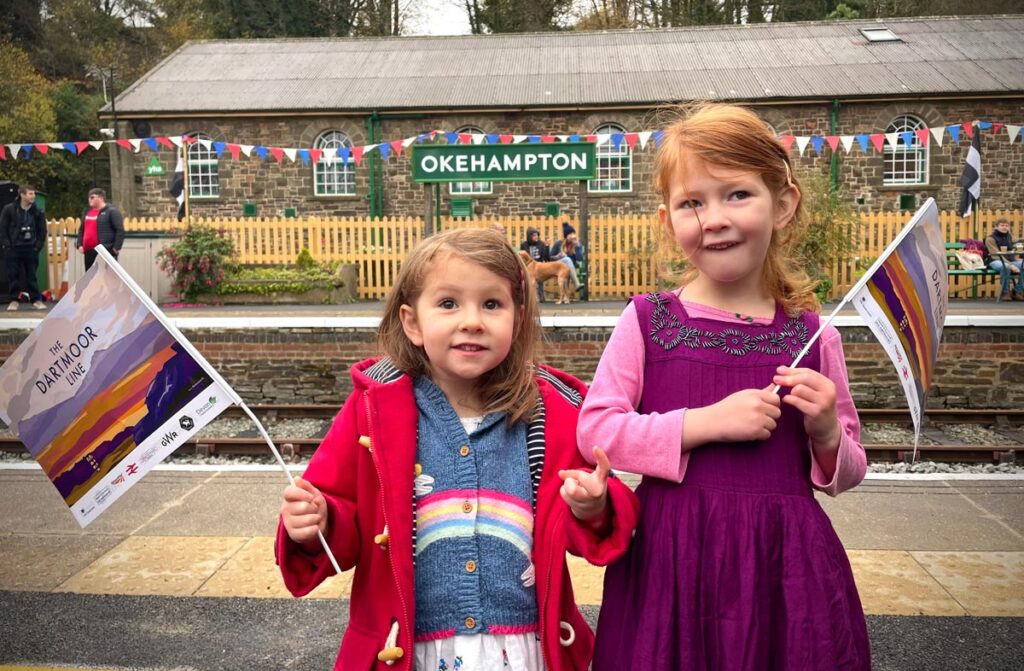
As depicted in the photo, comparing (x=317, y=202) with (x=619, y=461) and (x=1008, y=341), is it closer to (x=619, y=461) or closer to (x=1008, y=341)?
(x=1008, y=341)

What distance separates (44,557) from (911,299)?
13.9ft

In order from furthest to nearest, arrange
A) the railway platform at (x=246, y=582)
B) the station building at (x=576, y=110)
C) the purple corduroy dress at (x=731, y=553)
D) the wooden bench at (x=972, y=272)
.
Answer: the station building at (x=576, y=110) → the wooden bench at (x=972, y=272) → the railway platform at (x=246, y=582) → the purple corduroy dress at (x=731, y=553)

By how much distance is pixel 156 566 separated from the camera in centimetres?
433

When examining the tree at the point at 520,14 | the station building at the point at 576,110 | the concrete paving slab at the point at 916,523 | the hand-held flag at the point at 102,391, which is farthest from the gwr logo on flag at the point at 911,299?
the tree at the point at 520,14

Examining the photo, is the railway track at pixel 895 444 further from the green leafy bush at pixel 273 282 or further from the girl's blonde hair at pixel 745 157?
the green leafy bush at pixel 273 282

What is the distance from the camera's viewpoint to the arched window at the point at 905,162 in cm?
2231

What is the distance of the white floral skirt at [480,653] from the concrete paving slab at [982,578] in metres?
2.60

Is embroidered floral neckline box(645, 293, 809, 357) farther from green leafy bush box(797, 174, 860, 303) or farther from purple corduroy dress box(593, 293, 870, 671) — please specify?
green leafy bush box(797, 174, 860, 303)

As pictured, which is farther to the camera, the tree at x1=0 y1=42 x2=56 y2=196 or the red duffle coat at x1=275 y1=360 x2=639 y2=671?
the tree at x1=0 y1=42 x2=56 y2=196

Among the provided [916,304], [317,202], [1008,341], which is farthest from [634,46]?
[916,304]

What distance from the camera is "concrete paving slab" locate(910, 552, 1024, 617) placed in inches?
147

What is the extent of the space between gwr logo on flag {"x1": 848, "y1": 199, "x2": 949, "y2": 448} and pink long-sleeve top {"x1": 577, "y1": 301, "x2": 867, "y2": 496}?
269 millimetres

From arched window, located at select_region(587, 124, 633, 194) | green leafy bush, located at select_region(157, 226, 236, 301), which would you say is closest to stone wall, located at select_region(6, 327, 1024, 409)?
green leafy bush, located at select_region(157, 226, 236, 301)

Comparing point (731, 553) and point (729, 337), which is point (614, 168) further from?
point (731, 553)
